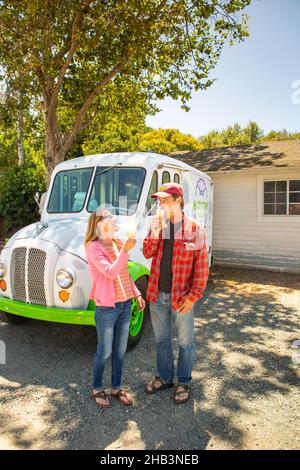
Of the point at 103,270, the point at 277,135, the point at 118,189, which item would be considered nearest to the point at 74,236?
the point at 118,189

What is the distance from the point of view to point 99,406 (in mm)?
3377

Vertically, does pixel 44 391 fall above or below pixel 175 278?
below

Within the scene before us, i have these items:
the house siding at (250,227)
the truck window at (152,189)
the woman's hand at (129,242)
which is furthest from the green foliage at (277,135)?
the woman's hand at (129,242)

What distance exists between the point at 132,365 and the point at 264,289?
4894mm

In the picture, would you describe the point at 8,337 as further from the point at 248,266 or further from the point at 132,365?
the point at 248,266

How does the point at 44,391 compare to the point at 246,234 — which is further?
the point at 246,234

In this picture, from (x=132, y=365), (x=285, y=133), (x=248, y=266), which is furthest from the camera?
(x=285, y=133)

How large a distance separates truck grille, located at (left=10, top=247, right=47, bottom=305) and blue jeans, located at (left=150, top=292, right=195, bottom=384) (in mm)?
1557

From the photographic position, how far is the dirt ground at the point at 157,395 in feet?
9.59

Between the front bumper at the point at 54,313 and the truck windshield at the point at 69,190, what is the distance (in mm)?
1922

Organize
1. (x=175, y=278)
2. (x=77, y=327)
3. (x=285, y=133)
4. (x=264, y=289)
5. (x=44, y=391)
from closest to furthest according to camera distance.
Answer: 1. (x=175, y=278)
2. (x=44, y=391)
3. (x=77, y=327)
4. (x=264, y=289)
5. (x=285, y=133)

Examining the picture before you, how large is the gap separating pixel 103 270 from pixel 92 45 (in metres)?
9.02

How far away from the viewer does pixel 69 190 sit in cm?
596

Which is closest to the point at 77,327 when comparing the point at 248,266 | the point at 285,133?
the point at 248,266
